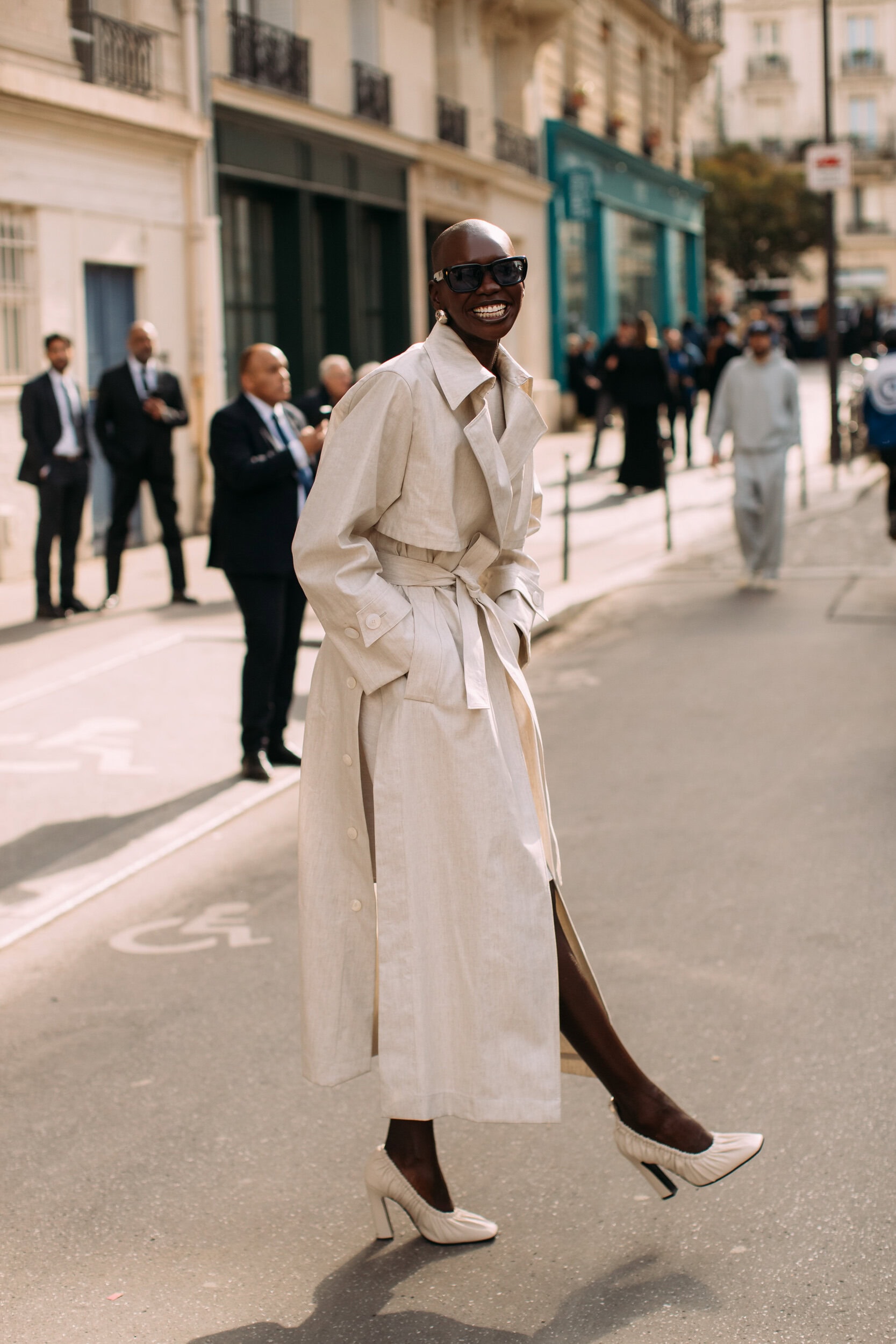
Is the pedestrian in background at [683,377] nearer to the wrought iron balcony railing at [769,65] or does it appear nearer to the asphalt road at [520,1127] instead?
the asphalt road at [520,1127]

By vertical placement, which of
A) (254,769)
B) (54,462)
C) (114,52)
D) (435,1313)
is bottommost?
(435,1313)

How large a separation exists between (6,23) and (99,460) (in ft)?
12.2

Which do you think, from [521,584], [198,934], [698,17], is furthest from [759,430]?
[698,17]

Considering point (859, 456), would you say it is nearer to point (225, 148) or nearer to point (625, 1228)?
point (225, 148)

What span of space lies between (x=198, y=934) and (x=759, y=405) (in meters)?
8.11

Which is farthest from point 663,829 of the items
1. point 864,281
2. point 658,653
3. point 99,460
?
point 864,281

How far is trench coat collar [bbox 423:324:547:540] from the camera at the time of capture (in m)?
3.15

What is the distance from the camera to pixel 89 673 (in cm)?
950

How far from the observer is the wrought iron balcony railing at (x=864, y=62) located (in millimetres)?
71062

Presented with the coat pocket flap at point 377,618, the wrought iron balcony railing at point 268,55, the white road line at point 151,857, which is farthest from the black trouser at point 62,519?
→ the coat pocket flap at point 377,618

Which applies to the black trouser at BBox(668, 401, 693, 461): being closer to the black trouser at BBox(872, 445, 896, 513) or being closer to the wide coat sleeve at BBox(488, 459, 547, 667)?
the black trouser at BBox(872, 445, 896, 513)

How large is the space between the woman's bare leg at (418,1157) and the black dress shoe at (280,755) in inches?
173

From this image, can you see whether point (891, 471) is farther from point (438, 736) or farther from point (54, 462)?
point (438, 736)

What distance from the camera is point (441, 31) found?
24922mm
